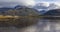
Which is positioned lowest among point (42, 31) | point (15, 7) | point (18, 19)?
point (42, 31)

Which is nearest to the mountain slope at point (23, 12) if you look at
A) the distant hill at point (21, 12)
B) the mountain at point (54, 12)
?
the distant hill at point (21, 12)

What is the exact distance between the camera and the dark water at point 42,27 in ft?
4.71

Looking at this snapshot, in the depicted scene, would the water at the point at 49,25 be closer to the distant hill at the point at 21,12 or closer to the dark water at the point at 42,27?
the dark water at the point at 42,27

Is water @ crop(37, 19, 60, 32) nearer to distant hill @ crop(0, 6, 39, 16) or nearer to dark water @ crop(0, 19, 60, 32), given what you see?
dark water @ crop(0, 19, 60, 32)

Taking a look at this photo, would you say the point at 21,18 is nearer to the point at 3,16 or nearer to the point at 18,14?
the point at 18,14

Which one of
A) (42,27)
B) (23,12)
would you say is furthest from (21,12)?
(42,27)

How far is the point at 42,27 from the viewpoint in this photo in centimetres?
145

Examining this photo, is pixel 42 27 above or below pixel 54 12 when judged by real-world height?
below

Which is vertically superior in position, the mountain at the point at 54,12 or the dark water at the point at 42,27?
the mountain at the point at 54,12

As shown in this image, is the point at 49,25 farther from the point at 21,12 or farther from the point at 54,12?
the point at 21,12

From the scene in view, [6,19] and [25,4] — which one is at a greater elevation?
[25,4]

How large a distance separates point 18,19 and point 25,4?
0.52 ft

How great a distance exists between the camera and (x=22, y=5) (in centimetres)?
146

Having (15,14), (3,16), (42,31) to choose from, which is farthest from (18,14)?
(42,31)
